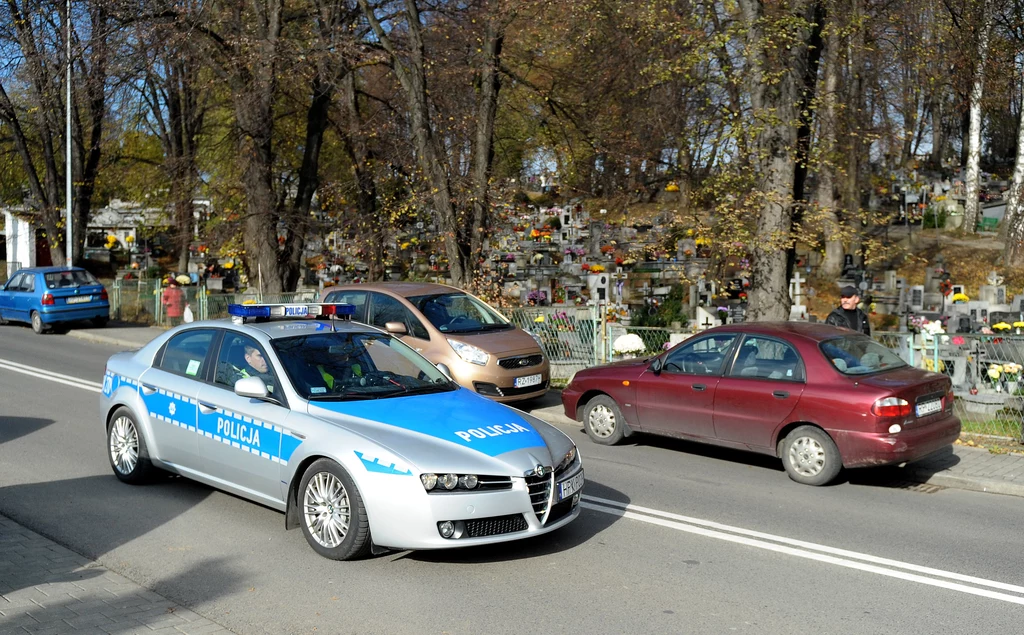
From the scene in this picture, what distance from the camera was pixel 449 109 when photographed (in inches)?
819

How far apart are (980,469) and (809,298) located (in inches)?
713

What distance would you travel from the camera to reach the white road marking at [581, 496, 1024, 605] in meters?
5.95

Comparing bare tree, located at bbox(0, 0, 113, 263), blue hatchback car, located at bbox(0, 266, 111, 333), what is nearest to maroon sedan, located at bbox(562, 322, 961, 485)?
bare tree, located at bbox(0, 0, 113, 263)

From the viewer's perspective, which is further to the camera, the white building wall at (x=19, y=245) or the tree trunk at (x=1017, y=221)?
the white building wall at (x=19, y=245)

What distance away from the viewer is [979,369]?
11.7 meters

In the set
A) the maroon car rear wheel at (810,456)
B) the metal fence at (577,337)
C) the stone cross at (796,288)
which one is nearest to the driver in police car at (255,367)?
the maroon car rear wheel at (810,456)

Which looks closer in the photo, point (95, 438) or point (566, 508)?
point (566, 508)

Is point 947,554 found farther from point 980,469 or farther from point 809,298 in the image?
point 809,298

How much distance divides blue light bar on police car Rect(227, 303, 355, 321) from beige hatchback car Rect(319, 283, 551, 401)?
13.7 feet

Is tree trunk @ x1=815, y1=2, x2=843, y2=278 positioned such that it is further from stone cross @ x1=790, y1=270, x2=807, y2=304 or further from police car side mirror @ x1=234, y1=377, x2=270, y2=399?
police car side mirror @ x1=234, y1=377, x2=270, y2=399

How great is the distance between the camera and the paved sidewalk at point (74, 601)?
16.5 feet

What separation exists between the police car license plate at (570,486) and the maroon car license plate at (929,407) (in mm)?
3749

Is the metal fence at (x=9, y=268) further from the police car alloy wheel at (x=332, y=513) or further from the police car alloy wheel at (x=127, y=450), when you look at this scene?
the police car alloy wheel at (x=332, y=513)

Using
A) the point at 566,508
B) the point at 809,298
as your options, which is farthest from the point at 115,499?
the point at 809,298
